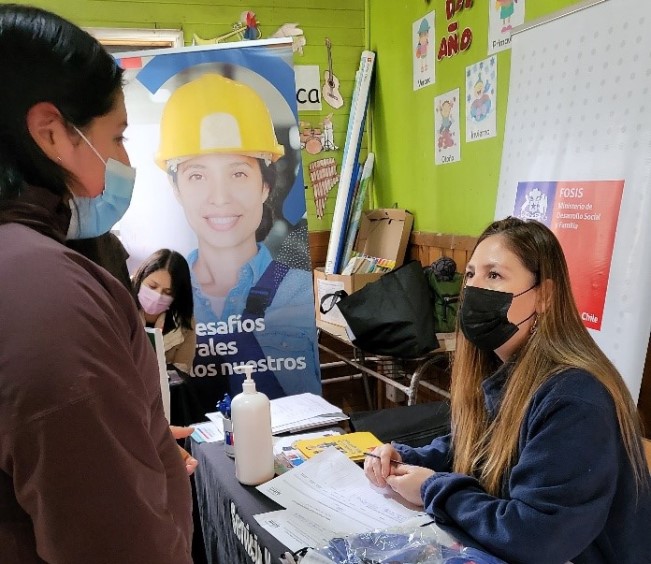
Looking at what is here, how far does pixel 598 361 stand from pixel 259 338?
1.57 m

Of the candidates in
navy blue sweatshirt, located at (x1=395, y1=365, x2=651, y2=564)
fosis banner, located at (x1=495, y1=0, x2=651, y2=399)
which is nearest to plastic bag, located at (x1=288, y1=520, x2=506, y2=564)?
navy blue sweatshirt, located at (x1=395, y1=365, x2=651, y2=564)

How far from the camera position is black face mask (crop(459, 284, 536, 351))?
1137 millimetres

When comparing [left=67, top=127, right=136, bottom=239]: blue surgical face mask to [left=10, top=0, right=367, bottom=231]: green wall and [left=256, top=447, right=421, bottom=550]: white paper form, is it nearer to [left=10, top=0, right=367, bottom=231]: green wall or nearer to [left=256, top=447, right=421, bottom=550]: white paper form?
[left=256, top=447, right=421, bottom=550]: white paper form

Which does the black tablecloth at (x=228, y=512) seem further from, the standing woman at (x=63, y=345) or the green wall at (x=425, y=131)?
the green wall at (x=425, y=131)

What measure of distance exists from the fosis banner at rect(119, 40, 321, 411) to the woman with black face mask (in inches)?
46.3

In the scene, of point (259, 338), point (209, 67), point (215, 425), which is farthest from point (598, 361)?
point (209, 67)

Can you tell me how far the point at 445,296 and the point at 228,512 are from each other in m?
1.40

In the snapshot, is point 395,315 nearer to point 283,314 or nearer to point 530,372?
point 283,314

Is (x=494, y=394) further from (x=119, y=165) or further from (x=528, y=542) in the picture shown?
(x=119, y=165)

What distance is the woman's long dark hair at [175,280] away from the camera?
2.33 meters

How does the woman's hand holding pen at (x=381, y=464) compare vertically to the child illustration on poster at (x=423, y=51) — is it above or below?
below

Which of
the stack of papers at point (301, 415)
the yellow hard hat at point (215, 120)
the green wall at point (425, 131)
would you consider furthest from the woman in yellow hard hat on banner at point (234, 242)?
the green wall at point (425, 131)

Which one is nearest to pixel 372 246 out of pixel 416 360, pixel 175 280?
pixel 416 360

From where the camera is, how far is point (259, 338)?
2.40m
